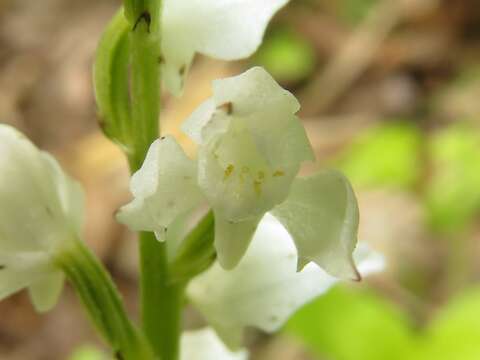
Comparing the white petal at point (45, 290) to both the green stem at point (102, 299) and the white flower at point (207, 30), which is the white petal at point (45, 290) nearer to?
the green stem at point (102, 299)

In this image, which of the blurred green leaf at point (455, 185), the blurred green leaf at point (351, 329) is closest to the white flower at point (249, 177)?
the blurred green leaf at point (351, 329)

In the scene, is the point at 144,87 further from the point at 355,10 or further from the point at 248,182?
the point at 355,10

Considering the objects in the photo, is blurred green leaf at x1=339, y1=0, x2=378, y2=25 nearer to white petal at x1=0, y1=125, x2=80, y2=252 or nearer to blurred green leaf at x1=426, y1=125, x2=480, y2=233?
blurred green leaf at x1=426, y1=125, x2=480, y2=233

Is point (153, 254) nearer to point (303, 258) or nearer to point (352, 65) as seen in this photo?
point (303, 258)

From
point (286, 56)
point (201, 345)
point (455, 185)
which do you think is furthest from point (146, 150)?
point (286, 56)

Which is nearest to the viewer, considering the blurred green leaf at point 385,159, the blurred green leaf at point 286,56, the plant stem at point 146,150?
the plant stem at point 146,150

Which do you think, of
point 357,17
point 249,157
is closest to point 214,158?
point 249,157
